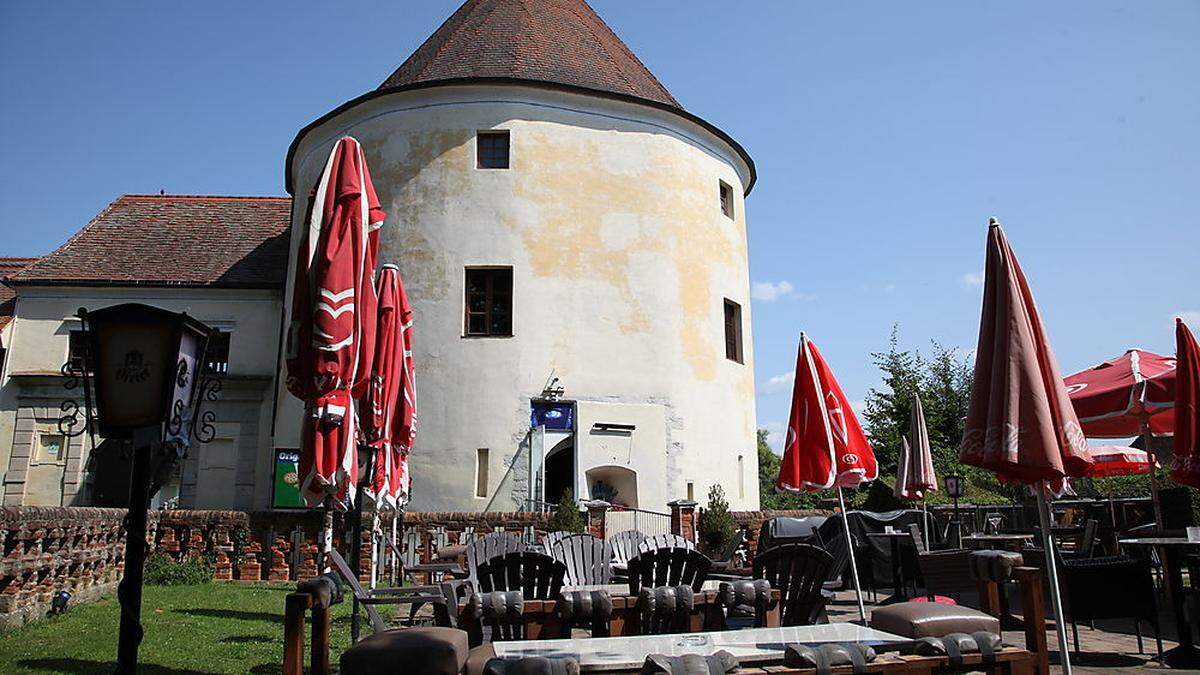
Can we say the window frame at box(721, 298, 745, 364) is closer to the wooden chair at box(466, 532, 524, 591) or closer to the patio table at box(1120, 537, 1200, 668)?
the wooden chair at box(466, 532, 524, 591)

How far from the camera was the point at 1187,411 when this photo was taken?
8.10m

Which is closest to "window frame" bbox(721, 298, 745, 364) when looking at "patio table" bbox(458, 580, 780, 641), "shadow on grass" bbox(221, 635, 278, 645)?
"shadow on grass" bbox(221, 635, 278, 645)

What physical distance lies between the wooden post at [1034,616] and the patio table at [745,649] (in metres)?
0.36

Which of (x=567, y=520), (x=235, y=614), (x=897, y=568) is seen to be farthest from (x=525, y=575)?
(x=567, y=520)

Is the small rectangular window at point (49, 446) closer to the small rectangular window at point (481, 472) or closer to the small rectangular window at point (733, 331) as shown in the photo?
the small rectangular window at point (481, 472)

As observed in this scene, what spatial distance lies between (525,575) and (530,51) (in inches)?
722

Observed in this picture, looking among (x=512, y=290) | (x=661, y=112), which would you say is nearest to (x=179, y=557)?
(x=512, y=290)

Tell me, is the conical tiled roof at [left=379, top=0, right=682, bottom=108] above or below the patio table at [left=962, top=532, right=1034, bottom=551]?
above

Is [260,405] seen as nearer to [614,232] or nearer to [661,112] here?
[614,232]

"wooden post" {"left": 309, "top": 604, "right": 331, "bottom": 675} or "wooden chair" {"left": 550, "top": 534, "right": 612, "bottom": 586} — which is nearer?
"wooden post" {"left": 309, "top": 604, "right": 331, "bottom": 675}

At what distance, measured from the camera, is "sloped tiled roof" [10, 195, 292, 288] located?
78.3 feet

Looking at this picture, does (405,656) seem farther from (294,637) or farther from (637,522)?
(637,522)

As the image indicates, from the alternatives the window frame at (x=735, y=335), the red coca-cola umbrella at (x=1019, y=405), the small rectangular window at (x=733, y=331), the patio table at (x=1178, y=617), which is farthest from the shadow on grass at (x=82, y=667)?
the small rectangular window at (x=733, y=331)

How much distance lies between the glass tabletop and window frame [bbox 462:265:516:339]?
15.5 meters
